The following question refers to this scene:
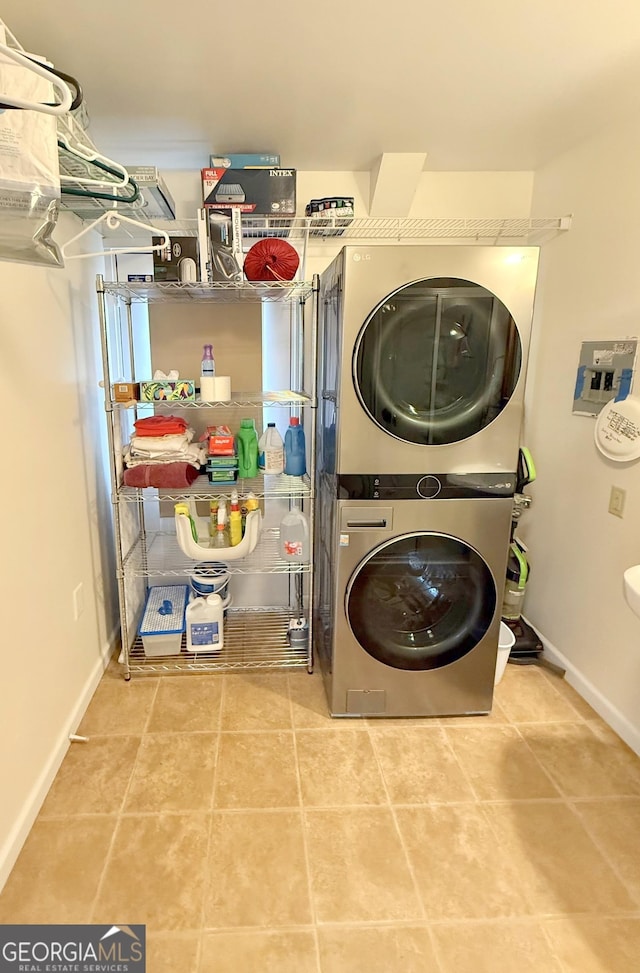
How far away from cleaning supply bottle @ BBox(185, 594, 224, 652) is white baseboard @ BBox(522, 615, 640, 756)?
1482mm

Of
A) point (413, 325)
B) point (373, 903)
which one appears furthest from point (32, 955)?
point (413, 325)

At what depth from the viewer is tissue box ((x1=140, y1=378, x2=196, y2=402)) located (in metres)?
2.02

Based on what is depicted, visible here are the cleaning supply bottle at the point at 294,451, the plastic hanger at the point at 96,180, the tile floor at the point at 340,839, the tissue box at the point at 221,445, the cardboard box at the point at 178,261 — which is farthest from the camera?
the cleaning supply bottle at the point at 294,451

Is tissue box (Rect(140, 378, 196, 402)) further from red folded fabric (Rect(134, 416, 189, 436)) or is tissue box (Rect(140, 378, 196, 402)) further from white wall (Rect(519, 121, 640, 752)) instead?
white wall (Rect(519, 121, 640, 752))

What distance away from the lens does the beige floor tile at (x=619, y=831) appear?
146cm

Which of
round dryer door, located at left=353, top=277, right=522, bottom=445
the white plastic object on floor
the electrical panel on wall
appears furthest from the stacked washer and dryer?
the electrical panel on wall

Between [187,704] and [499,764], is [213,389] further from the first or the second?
[499,764]

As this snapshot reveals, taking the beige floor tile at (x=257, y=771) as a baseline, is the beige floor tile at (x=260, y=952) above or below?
below

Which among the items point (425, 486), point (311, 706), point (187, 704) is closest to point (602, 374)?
point (425, 486)

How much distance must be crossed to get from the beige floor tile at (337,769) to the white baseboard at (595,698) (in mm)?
936

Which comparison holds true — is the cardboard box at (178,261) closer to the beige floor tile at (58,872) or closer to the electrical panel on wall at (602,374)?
the electrical panel on wall at (602,374)

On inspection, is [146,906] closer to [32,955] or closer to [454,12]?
[32,955]

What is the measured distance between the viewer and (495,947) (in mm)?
1268

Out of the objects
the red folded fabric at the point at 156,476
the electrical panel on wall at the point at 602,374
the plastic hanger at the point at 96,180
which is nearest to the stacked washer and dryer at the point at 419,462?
the electrical panel on wall at the point at 602,374
